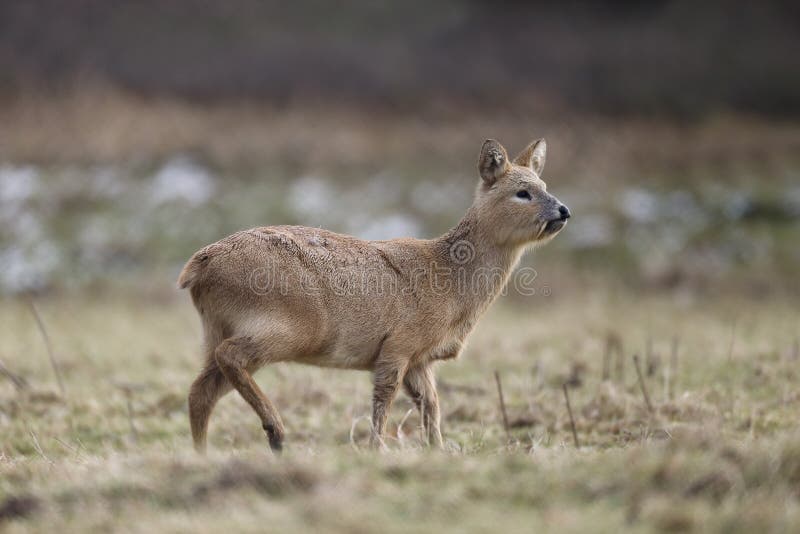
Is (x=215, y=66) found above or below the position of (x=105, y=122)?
above

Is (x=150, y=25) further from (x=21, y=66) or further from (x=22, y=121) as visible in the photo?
(x=22, y=121)

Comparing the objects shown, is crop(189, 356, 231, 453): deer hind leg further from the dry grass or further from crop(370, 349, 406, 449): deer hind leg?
the dry grass

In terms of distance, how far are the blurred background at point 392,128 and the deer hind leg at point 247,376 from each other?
430 inches

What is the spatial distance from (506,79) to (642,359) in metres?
18.1

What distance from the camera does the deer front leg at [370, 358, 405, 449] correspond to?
7039mm

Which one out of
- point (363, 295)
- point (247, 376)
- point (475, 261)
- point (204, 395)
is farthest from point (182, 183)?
point (247, 376)

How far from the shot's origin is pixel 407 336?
716cm

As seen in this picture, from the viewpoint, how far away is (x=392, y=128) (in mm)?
25109

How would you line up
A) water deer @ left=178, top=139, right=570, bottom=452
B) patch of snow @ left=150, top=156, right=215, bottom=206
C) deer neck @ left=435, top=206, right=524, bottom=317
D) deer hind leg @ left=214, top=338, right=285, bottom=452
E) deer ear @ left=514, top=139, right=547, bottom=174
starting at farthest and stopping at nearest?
patch of snow @ left=150, top=156, right=215, bottom=206
deer ear @ left=514, top=139, right=547, bottom=174
deer neck @ left=435, top=206, right=524, bottom=317
water deer @ left=178, top=139, right=570, bottom=452
deer hind leg @ left=214, top=338, right=285, bottom=452

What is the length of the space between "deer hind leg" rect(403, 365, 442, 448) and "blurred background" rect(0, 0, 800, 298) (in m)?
9.70

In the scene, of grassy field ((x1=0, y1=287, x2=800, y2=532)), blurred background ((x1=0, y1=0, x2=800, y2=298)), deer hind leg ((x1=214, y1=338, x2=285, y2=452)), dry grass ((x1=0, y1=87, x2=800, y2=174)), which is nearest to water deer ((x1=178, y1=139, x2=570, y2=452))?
deer hind leg ((x1=214, y1=338, x2=285, y2=452))

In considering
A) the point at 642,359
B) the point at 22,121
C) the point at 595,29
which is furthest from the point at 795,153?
the point at 22,121

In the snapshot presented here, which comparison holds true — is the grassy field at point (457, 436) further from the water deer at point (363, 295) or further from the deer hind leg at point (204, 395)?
the water deer at point (363, 295)

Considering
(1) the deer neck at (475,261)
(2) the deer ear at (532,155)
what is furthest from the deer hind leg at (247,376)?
(2) the deer ear at (532,155)
